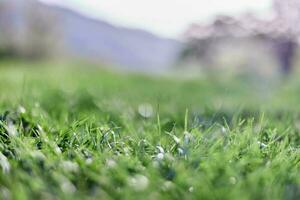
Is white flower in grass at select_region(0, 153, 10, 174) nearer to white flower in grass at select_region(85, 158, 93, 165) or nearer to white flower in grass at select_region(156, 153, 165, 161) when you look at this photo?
white flower in grass at select_region(85, 158, 93, 165)

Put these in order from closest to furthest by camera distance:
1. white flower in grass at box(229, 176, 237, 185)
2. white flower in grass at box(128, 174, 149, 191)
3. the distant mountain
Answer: white flower in grass at box(128, 174, 149, 191) < white flower in grass at box(229, 176, 237, 185) < the distant mountain

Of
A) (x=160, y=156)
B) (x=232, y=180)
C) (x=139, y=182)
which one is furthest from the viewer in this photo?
(x=160, y=156)

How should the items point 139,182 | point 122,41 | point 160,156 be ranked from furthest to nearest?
point 122,41, point 160,156, point 139,182

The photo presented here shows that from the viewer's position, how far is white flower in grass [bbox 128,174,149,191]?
1.61 metres

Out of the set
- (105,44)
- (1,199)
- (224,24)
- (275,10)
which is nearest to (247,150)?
(1,199)

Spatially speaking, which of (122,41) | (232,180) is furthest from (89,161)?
(122,41)

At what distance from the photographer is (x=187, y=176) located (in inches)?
68.2

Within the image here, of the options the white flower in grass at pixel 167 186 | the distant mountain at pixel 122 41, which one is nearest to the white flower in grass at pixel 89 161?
the white flower in grass at pixel 167 186

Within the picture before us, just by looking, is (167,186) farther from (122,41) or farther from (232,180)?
(122,41)

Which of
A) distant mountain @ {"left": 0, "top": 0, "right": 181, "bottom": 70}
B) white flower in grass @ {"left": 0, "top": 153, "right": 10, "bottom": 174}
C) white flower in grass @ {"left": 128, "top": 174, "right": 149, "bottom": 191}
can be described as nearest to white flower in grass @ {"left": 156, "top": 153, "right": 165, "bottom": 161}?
white flower in grass @ {"left": 128, "top": 174, "right": 149, "bottom": 191}

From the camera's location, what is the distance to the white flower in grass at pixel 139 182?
1.61 m

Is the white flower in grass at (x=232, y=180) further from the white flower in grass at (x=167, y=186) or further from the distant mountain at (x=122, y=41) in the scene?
the distant mountain at (x=122, y=41)

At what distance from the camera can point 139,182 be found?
1.65 metres

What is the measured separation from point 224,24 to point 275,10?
4.67 m
